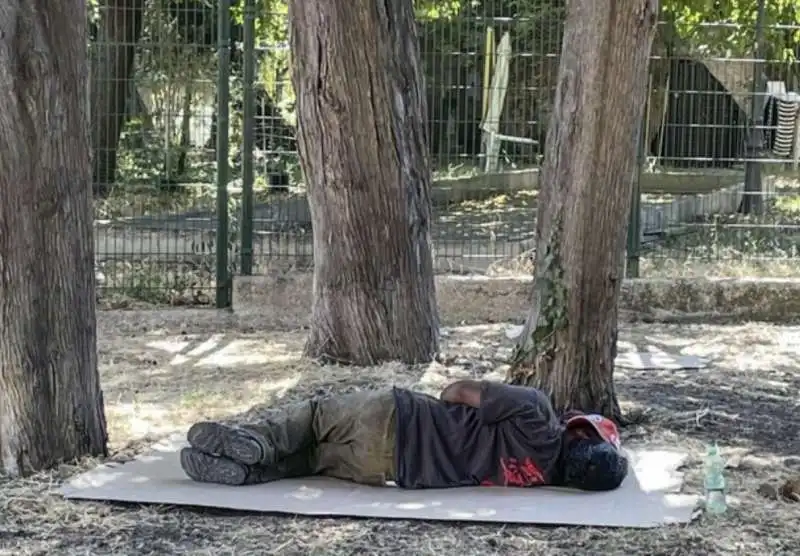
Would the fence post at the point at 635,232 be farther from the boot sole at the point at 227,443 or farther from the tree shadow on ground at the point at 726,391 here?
the boot sole at the point at 227,443

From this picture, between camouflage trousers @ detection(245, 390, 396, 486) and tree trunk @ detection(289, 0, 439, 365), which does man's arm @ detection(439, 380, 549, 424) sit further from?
tree trunk @ detection(289, 0, 439, 365)

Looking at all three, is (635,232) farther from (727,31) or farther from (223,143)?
(223,143)

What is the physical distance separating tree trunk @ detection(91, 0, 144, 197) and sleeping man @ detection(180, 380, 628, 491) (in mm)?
5253

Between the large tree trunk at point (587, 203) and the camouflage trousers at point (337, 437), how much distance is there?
4.11ft

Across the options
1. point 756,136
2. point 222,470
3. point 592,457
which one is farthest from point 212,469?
point 756,136

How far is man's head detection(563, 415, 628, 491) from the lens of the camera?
5359 millimetres

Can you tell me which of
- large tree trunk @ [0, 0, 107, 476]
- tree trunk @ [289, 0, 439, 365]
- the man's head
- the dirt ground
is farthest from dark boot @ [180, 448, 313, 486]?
tree trunk @ [289, 0, 439, 365]

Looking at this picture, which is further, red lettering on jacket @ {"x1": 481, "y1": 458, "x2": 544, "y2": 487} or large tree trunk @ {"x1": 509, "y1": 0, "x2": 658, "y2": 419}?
large tree trunk @ {"x1": 509, "y1": 0, "x2": 658, "y2": 419}

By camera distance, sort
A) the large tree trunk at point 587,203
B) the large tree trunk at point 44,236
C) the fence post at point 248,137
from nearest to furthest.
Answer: the large tree trunk at point 44,236, the large tree trunk at point 587,203, the fence post at point 248,137

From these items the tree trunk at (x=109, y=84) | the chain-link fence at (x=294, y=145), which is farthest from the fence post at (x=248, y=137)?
the tree trunk at (x=109, y=84)

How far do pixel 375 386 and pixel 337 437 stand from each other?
2133mm

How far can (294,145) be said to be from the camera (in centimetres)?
1102

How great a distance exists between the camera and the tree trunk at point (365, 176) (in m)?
8.10

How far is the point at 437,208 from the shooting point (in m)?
11.9
